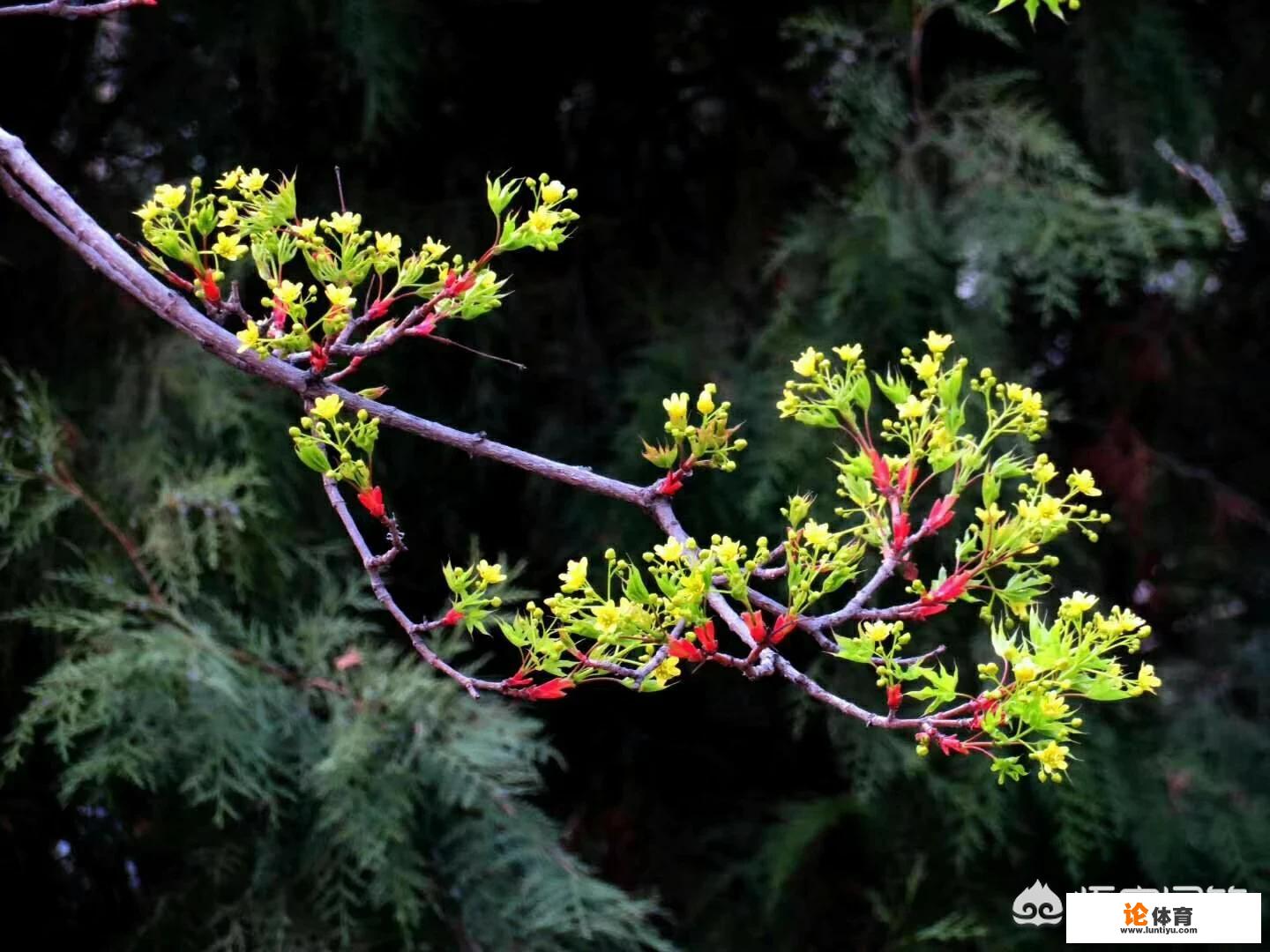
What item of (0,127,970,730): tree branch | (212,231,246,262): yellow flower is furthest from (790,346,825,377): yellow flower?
(212,231,246,262): yellow flower

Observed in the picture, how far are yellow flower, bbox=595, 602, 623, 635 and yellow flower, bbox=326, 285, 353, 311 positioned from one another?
0.78 ft

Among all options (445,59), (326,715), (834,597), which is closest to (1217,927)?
(834,597)

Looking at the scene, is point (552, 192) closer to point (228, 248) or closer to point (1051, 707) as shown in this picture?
point (228, 248)

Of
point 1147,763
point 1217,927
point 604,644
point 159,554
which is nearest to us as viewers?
point 604,644

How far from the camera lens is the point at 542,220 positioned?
2.51 feet

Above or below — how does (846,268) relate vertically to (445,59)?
below

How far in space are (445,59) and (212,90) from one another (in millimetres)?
421

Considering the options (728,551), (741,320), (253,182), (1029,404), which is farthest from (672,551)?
(741,320)

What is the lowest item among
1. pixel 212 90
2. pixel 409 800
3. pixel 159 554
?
pixel 409 800

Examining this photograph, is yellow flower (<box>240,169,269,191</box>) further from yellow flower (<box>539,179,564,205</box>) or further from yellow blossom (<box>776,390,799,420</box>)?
yellow blossom (<box>776,390,799,420</box>)

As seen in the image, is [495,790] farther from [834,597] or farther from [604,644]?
[604,644]

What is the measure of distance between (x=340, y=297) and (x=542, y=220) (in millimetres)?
129

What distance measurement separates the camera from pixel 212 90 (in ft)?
6.98

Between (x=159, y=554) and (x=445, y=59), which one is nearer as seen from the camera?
Result: (x=159, y=554)
